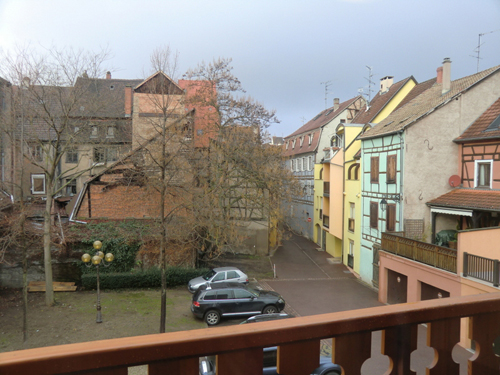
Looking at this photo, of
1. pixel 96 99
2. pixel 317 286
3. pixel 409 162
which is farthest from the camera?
pixel 317 286

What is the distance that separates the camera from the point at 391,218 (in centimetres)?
1667

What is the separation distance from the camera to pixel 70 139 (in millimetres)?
14227

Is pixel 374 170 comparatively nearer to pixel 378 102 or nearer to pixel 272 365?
pixel 378 102

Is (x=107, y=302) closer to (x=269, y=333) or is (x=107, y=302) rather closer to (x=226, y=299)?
(x=226, y=299)

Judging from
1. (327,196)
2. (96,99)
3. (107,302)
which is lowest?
(107,302)

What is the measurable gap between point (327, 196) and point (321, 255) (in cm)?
415

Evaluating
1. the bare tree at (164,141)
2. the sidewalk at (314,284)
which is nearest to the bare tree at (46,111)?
the bare tree at (164,141)

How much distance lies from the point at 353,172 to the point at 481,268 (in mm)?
10836

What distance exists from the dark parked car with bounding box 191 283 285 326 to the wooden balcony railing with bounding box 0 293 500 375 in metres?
12.0

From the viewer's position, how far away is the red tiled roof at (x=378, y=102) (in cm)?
2220

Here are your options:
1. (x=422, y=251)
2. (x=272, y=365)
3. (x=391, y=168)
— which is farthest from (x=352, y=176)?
(x=272, y=365)

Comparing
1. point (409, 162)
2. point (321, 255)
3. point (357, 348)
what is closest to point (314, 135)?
point (321, 255)

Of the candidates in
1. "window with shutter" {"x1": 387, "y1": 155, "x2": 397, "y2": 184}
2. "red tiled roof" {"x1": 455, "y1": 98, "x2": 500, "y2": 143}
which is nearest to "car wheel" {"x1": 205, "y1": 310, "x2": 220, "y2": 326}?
"window with shutter" {"x1": 387, "y1": 155, "x2": 397, "y2": 184}

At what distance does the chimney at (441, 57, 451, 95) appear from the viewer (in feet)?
57.4
